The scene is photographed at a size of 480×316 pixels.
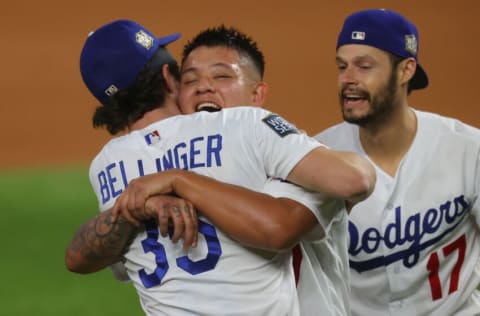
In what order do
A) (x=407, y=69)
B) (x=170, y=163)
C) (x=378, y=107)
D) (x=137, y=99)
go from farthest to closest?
(x=407, y=69) < (x=378, y=107) < (x=137, y=99) < (x=170, y=163)

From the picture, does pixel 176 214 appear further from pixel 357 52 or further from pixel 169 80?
pixel 357 52

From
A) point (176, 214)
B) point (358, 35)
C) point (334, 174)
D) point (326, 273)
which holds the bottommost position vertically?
point (326, 273)

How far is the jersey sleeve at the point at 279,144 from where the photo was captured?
3.18 m

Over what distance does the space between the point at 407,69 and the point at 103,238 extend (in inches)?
89.1

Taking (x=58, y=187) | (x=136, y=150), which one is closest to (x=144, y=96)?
Result: (x=136, y=150)

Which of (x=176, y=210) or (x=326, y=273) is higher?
(x=176, y=210)

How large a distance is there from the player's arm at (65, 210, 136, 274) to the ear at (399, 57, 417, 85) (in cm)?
211

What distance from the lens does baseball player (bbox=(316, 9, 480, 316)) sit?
4.51 meters

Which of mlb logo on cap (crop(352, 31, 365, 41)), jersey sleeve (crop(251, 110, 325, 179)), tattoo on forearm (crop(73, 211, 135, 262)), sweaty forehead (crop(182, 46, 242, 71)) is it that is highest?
mlb logo on cap (crop(352, 31, 365, 41))

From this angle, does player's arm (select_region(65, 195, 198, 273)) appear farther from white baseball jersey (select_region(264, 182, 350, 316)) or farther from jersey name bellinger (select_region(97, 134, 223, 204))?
white baseball jersey (select_region(264, 182, 350, 316))

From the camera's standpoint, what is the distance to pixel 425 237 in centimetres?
449

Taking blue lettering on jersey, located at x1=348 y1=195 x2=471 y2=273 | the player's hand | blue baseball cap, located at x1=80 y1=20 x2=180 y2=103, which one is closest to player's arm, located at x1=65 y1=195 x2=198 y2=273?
the player's hand

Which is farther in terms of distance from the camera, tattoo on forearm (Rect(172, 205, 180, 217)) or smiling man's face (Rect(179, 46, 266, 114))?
smiling man's face (Rect(179, 46, 266, 114))

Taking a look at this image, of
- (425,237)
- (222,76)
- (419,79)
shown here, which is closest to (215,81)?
(222,76)
